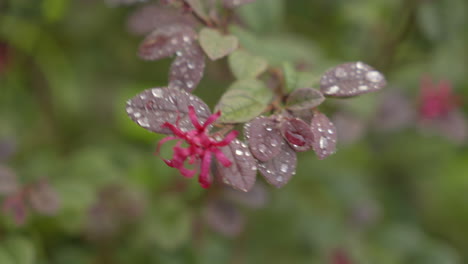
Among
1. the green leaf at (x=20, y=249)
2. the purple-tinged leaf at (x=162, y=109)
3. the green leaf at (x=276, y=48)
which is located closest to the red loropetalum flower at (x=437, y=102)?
the green leaf at (x=276, y=48)

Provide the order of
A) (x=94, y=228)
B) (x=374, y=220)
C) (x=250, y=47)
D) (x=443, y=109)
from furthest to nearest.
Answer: (x=374, y=220)
(x=443, y=109)
(x=94, y=228)
(x=250, y=47)

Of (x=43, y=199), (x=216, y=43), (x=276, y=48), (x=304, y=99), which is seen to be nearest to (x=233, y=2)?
(x=216, y=43)

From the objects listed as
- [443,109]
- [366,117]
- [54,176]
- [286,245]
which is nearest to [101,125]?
[54,176]

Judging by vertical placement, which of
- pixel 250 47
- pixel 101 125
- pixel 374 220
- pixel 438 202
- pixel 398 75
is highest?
pixel 250 47

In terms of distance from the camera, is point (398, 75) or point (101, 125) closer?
point (398, 75)

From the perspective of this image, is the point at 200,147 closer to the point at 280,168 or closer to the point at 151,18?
the point at 280,168

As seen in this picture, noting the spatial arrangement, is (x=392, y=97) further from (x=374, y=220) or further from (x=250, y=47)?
(x=250, y=47)

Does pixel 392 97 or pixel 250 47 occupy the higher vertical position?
pixel 250 47

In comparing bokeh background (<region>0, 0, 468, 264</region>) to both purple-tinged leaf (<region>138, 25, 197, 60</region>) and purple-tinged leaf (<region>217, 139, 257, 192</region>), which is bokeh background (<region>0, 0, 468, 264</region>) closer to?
purple-tinged leaf (<region>138, 25, 197, 60</region>)
